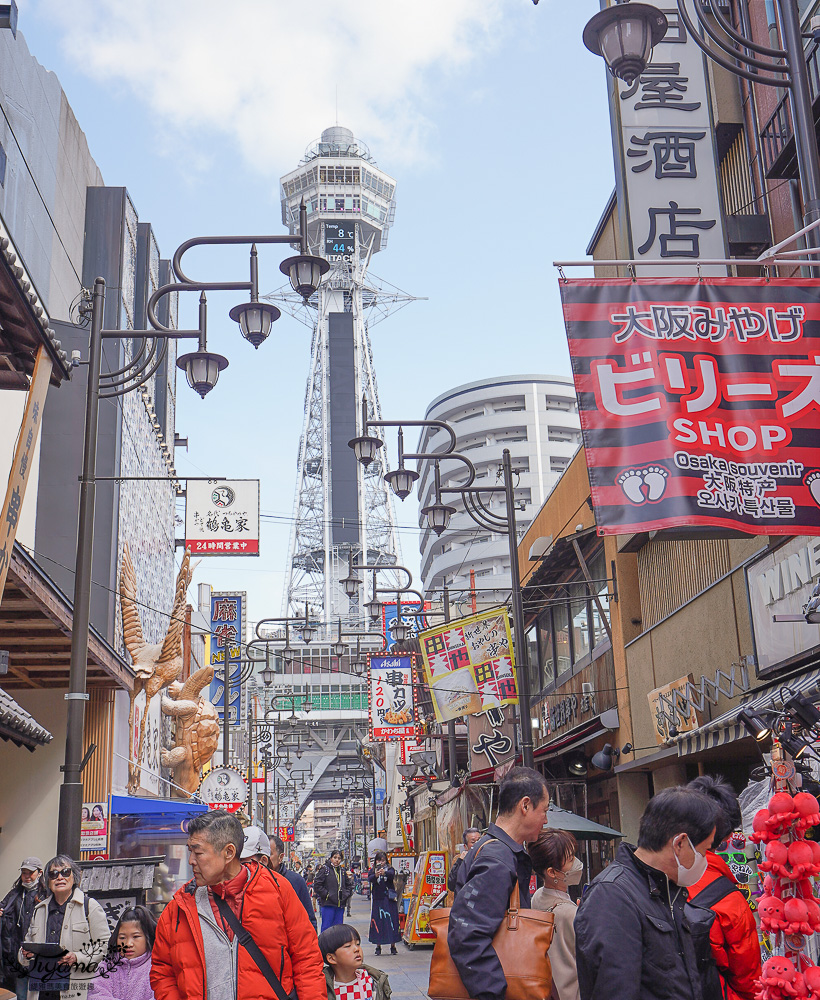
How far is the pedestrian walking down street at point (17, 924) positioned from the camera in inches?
327

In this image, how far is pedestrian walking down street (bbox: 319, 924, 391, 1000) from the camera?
262 inches

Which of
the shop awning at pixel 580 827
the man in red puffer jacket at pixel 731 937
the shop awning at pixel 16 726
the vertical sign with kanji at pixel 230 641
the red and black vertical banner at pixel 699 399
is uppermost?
the vertical sign with kanji at pixel 230 641

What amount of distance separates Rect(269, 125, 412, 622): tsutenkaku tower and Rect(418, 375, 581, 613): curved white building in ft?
110

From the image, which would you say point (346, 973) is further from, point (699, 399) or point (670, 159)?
point (670, 159)

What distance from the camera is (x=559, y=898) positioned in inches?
193

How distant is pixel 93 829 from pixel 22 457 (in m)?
9.26

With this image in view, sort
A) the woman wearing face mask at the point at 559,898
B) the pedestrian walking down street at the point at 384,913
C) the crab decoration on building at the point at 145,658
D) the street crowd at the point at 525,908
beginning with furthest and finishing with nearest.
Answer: the crab decoration on building at the point at 145,658
the pedestrian walking down street at the point at 384,913
the woman wearing face mask at the point at 559,898
the street crowd at the point at 525,908

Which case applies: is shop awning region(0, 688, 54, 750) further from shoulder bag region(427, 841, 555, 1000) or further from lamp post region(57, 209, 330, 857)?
shoulder bag region(427, 841, 555, 1000)

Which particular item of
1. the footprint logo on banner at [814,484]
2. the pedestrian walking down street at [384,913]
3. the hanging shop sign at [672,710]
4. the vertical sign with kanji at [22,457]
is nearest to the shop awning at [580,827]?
the hanging shop sign at [672,710]

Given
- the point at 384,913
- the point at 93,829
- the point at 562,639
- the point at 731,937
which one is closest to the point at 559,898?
the point at 731,937

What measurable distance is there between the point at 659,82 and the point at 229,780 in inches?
570

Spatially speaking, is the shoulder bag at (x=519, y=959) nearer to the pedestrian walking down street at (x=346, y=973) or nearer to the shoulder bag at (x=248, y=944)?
the shoulder bag at (x=248, y=944)

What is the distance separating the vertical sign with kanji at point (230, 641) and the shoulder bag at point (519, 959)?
35.2 metres

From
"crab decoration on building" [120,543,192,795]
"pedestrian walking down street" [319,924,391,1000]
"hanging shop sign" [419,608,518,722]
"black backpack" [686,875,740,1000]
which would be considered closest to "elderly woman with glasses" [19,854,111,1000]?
"pedestrian walking down street" [319,924,391,1000]
